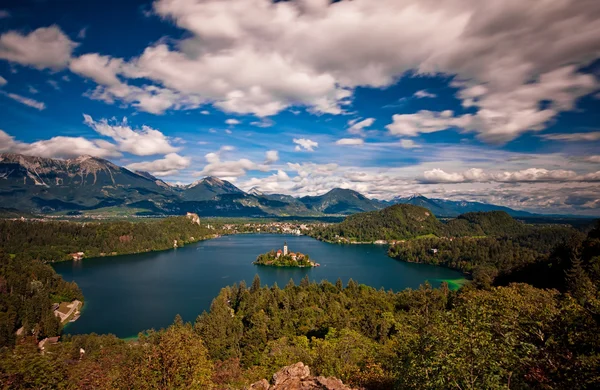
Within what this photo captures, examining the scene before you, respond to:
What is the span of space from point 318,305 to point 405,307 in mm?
12688

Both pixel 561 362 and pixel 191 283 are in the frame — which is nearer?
pixel 561 362

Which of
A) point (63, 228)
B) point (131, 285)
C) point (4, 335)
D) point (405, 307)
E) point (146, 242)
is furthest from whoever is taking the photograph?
point (146, 242)

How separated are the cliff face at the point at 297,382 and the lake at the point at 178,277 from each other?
3971 centimetres

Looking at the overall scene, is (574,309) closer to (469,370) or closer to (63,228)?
(469,370)

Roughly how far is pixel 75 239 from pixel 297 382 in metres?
140

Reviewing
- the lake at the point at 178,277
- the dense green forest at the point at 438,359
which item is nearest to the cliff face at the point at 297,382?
the dense green forest at the point at 438,359

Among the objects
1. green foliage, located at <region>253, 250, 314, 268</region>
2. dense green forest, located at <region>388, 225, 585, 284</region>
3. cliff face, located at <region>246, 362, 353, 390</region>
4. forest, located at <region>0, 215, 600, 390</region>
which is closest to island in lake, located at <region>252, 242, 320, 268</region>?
green foliage, located at <region>253, 250, 314, 268</region>

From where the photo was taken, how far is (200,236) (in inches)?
7160

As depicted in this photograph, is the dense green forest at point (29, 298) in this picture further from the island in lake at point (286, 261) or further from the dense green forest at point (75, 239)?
the island in lake at point (286, 261)

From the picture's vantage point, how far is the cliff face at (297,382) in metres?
13.9

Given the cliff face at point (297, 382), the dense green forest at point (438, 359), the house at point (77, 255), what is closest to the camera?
the dense green forest at point (438, 359)

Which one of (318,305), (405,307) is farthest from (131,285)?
(405,307)

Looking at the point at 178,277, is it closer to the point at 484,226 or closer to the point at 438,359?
the point at 438,359

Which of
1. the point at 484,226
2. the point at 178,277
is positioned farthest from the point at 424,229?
the point at 178,277
